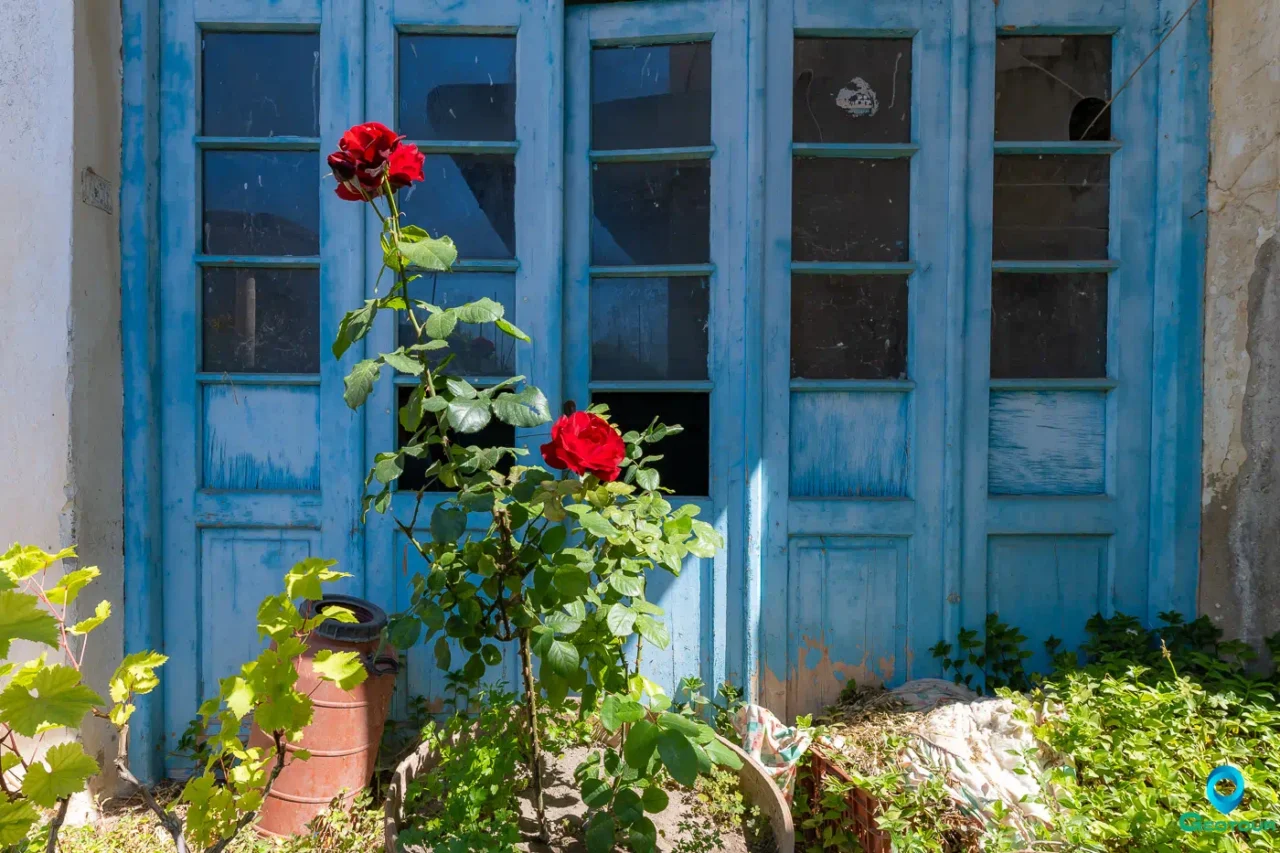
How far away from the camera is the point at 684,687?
2631 millimetres

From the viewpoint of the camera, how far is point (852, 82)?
2.70 metres

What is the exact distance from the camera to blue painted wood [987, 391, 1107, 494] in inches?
106

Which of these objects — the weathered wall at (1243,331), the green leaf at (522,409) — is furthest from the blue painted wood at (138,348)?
the weathered wall at (1243,331)

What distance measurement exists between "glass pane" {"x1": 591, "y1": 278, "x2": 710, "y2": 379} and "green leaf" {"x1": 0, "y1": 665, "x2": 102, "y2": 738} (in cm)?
198

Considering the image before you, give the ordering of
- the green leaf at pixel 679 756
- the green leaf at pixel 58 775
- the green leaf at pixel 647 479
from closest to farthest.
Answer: the green leaf at pixel 58 775
the green leaf at pixel 679 756
the green leaf at pixel 647 479

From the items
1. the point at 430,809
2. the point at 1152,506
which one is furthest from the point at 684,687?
the point at 1152,506

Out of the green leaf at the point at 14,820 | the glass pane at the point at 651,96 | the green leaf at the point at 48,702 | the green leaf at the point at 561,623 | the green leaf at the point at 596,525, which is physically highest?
the glass pane at the point at 651,96

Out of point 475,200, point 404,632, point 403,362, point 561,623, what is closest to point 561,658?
point 561,623

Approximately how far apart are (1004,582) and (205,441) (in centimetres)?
305

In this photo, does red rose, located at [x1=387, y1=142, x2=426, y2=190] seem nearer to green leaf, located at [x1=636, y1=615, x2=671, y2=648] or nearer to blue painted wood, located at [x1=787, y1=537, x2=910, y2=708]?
green leaf, located at [x1=636, y1=615, x2=671, y2=648]

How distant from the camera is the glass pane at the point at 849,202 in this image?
2.71 metres

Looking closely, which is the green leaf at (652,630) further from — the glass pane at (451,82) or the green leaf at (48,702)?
the glass pane at (451,82)

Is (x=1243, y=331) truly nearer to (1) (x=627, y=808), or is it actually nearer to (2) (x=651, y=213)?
(2) (x=651, y=213)

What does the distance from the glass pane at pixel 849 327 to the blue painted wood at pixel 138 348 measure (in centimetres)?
240
